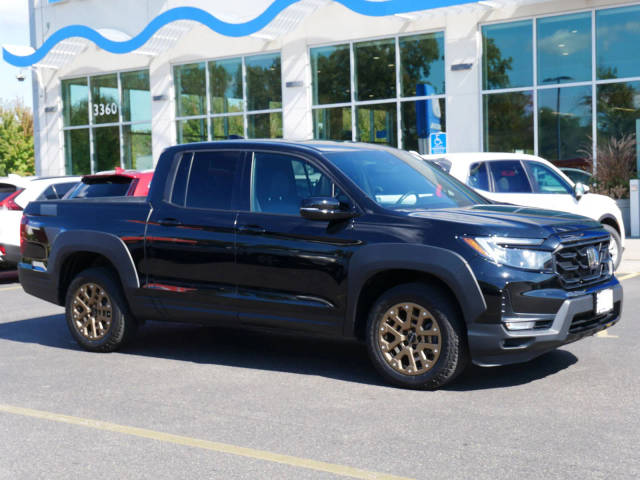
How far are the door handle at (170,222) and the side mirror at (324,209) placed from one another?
4.38 feet

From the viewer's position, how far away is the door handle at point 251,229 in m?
7.00

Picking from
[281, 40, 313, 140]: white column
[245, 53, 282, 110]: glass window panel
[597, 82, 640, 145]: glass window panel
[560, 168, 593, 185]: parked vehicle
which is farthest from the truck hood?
[245, 53, 282, 110]: glass window panel

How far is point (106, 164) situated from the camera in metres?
31.1

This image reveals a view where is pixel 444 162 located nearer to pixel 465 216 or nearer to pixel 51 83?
pixel 465 216

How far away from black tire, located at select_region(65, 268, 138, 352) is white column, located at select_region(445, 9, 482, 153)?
15783mm

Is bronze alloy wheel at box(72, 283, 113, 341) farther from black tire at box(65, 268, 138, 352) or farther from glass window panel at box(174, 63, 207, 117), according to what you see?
glass window panel at box(174, 63, 207, 117)

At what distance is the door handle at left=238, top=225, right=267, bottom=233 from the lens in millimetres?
6996

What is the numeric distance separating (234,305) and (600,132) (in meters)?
16.0

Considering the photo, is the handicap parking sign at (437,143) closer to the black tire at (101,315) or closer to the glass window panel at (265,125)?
the glass window panel at (265,125)

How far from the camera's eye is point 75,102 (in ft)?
104

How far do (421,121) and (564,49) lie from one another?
3966 mm

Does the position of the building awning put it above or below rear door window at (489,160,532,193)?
above

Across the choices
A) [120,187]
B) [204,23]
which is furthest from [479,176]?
[204,23]

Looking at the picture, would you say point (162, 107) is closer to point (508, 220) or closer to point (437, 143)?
point (437, 143)
